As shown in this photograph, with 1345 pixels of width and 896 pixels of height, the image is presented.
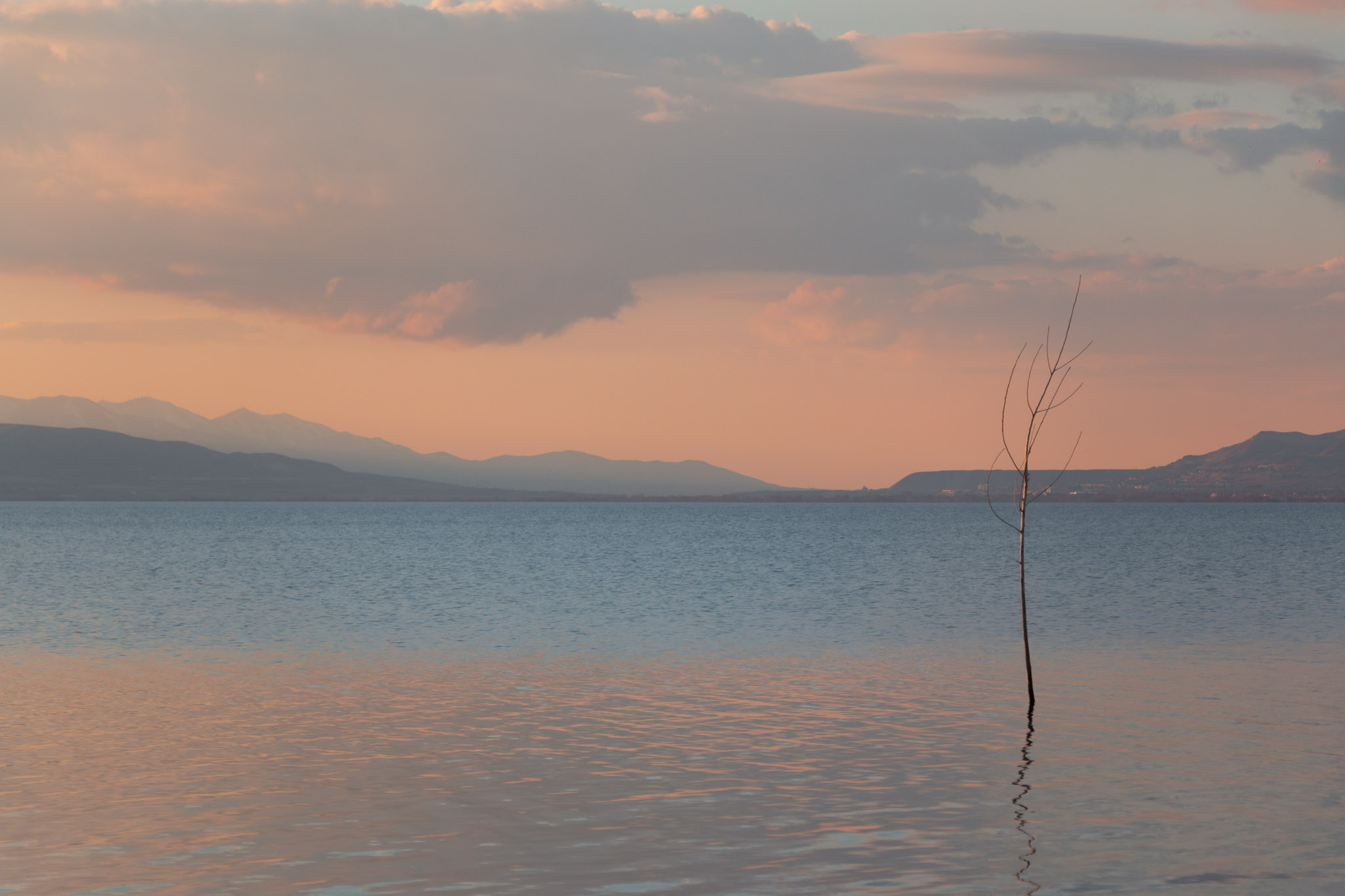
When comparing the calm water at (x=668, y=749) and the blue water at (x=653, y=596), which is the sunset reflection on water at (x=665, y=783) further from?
the blue water at (x=653, y=596)

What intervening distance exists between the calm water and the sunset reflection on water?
79mm

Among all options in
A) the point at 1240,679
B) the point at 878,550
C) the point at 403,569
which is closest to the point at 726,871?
the point at 1240,679

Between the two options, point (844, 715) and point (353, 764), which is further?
point (844, 715)

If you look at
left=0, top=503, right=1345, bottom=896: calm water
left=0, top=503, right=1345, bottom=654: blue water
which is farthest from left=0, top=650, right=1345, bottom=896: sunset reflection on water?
left=0, top=503, right=1345, bottom=654: blue water

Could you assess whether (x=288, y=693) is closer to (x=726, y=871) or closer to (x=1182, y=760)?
(x=726, y=871)

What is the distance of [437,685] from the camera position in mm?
29391

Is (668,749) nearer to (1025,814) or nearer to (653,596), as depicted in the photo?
(1025,814)

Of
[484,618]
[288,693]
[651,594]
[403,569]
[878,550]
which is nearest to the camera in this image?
[288,693]

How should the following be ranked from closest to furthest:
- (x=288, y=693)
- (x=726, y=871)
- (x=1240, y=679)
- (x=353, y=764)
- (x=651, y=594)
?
(x=726, y=871) → (x=353, y=764) → (x=288, y=693) → (x=1240, y=679) → (x=651, y=594)

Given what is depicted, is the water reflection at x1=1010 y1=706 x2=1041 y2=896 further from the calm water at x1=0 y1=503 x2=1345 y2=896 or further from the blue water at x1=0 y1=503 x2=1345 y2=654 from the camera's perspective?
the blue water at x1=0 y1=503 x2=1345 y2=654

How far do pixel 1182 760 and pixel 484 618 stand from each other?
105ft

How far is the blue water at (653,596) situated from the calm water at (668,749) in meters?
0.44

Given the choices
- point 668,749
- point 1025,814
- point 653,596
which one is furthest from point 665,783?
point 653,596

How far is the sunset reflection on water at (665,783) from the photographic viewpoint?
14141 mm
